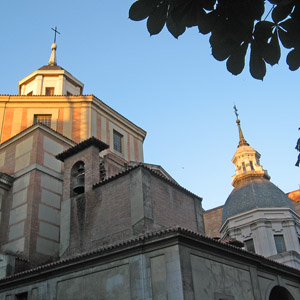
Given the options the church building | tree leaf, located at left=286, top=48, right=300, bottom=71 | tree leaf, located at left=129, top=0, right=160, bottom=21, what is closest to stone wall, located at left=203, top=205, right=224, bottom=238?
the church building

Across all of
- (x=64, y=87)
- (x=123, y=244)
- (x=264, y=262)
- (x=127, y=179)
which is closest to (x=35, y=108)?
(x=64, y=87)

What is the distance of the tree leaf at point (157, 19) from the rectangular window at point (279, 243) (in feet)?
108

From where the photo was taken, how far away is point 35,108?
26625mm

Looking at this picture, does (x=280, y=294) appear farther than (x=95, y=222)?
Yes

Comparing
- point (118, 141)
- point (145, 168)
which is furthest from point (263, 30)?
→ point (118, 141)

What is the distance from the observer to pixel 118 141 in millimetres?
28469

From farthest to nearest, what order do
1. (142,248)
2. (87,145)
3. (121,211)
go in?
(87,145) → (121,211) → (142,248)

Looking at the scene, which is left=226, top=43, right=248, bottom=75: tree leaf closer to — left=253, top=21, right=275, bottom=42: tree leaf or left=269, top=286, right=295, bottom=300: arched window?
left=253, top=21, right=275, bottom=42: tree leaf

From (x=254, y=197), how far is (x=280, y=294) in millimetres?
18824

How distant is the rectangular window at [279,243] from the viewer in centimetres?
3331

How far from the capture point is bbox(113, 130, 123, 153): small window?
28.1 metres

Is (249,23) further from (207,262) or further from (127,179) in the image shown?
(127,179)

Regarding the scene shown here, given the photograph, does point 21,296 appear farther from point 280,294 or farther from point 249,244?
point 249,244

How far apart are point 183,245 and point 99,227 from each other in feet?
16.6
